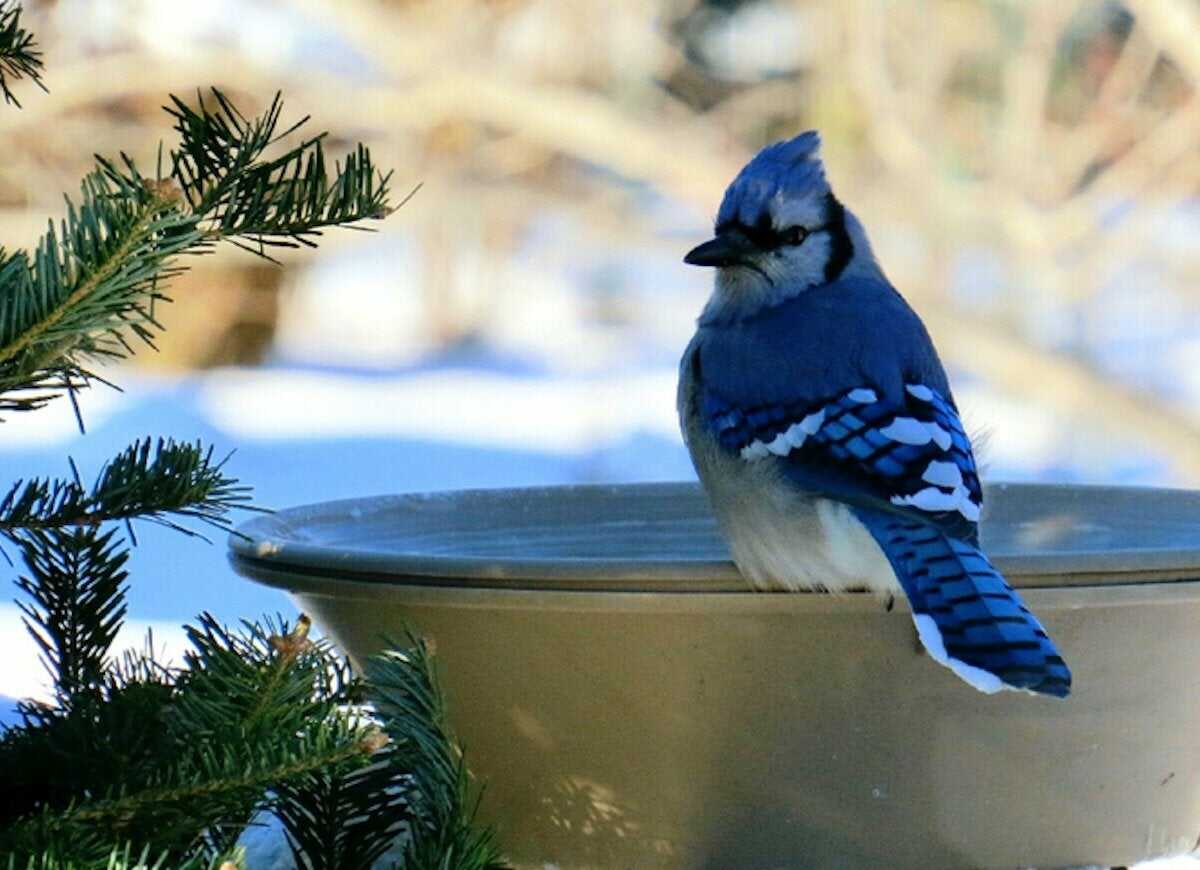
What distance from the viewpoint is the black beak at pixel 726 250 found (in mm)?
1449

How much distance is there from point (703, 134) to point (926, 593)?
9.85 ft

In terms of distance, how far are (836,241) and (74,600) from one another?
77cm

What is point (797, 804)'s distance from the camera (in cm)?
106

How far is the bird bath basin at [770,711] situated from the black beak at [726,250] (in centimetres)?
47

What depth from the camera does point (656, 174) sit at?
3807mm

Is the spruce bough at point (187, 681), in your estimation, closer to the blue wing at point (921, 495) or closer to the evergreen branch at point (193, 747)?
the evergreen branch at point (193, 747)

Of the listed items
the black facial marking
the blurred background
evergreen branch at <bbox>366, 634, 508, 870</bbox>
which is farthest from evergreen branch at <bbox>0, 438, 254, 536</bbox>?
the blurred background

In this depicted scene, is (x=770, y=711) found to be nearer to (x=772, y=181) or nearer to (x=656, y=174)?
(x=772, y=181)

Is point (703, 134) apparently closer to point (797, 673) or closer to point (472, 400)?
point (472, 400)

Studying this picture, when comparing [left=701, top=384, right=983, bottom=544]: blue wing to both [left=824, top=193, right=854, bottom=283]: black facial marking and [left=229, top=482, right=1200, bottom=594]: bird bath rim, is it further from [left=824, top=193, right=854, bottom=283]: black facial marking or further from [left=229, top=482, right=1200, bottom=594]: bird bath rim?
[left=824, top=193, right=854, bottom=283]: black facial marking

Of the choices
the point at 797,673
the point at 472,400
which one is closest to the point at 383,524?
the point at 797,673

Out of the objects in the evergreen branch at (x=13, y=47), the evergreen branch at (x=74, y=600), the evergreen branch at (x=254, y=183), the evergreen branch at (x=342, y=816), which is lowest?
the evergreen branch at (x=342, y=816)

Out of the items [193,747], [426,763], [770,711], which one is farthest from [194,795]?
[770,711]

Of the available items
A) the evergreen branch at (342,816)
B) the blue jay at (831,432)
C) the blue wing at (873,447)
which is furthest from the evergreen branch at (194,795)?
the blue wing at (873,447)
